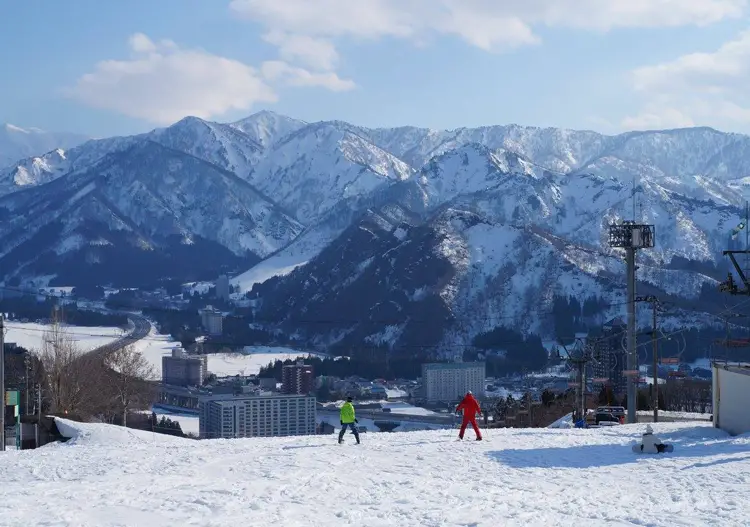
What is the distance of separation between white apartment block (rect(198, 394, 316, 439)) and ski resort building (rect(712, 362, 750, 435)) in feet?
147

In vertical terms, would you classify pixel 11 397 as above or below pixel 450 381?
above

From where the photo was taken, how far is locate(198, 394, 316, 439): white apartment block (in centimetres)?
6931

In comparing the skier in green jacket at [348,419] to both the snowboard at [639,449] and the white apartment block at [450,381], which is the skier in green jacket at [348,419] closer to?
the snowboard at [639,449]

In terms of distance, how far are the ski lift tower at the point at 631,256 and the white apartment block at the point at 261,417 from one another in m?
32.9

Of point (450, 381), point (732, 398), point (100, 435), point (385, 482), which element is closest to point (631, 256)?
point (732, 398)

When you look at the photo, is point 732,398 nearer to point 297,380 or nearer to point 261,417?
point 261,417

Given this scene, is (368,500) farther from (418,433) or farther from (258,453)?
(418,433)

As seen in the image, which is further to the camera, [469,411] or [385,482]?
[469,411]

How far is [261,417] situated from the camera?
6956 cm

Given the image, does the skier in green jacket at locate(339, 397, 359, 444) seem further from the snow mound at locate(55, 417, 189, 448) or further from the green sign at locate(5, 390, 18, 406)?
the green sign at locate(5, 390, 18, 406)

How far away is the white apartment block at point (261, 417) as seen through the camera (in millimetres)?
69312

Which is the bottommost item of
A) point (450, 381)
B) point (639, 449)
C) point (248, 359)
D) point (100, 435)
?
point (450, 381)

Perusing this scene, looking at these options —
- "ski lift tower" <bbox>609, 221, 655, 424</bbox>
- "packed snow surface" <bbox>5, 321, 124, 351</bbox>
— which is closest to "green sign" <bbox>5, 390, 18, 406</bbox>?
"ski lift tower" <bbox>609, 221, 655, 424</bbox>

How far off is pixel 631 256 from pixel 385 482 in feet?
92.4
